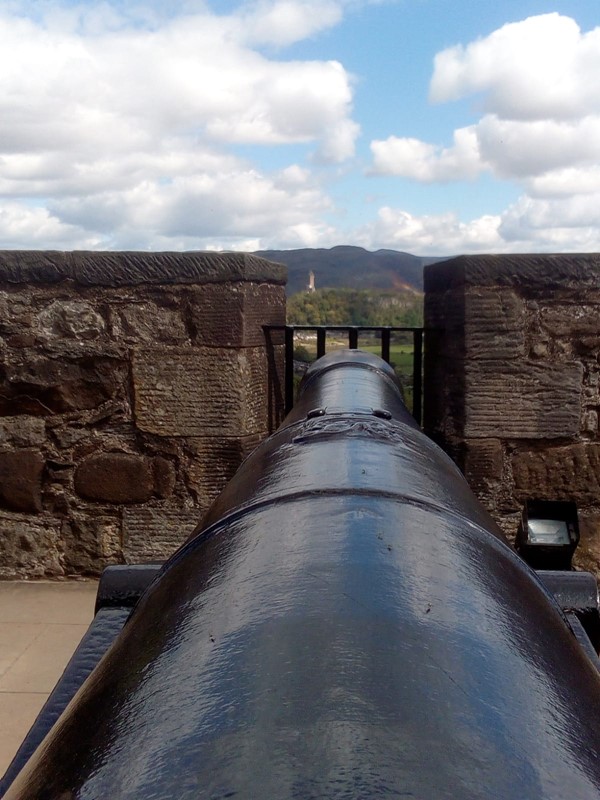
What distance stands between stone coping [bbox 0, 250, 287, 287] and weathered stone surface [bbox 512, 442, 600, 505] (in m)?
1.51

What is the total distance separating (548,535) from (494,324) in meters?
1.45

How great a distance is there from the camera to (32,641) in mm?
3230

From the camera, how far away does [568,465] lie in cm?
367

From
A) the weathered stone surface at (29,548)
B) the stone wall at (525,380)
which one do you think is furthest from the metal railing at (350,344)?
the weathered stone surface at (29,548)

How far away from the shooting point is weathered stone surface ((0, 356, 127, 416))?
373 cm

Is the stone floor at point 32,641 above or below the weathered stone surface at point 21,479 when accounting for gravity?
below

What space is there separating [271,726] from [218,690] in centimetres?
9

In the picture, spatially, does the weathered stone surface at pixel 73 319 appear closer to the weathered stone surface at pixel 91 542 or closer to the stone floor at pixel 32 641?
the weathered stone surface at pixel 91 542

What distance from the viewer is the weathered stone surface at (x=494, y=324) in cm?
353

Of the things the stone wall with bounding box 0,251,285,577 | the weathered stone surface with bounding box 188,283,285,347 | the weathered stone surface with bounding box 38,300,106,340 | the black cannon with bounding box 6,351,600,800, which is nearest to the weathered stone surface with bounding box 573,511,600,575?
the stone wall with bounding box 0,251,285,577

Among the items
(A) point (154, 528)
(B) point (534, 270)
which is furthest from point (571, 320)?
(A) point (154, 528)

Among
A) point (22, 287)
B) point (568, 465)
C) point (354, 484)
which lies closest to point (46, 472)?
point (22, 287)

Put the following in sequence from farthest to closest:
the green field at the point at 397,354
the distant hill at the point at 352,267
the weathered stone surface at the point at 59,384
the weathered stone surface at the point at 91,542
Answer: the distant hill at the point at 352,267 < the green field at the point at 397,354 < the weathered stone surface at the point at 91,542 < the weathered stone surface at the point at 59,384

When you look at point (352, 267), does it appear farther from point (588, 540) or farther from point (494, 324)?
point (588, 540)
